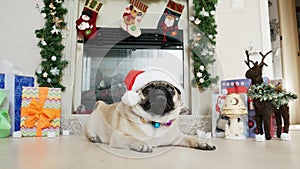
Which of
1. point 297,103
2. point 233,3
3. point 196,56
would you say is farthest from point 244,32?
point 297,103

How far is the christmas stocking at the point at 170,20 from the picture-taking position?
1.75 meters

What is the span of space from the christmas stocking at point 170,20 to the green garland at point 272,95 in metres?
0.83

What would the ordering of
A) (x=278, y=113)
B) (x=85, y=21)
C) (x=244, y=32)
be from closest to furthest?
(x=278, y=113) → (x=85, y=21) → (x=244, y=32)

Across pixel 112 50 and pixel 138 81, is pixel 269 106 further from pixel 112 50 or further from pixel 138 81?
pixel 112 50

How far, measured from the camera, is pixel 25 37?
5.75ft

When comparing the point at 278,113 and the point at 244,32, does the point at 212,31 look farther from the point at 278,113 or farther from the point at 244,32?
the point at 278,113

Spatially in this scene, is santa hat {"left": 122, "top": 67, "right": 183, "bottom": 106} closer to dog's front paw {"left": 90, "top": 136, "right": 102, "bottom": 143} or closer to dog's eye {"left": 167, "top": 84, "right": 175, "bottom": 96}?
dog's eye {"left": 167, "top": 84, "right": 175, "bottom": 96}

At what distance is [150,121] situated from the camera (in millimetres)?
913

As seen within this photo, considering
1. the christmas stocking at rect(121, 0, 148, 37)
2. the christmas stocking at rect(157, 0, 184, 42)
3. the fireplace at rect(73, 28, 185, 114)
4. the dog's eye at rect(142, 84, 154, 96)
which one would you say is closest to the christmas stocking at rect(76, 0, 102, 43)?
the fireplace at rect(73, 28, 185, 114)

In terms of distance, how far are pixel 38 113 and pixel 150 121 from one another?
847 millimetres

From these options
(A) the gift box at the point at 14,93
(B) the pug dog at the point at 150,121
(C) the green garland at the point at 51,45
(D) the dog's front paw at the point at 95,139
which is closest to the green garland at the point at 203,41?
(B) the pug dog at the point at 150,121

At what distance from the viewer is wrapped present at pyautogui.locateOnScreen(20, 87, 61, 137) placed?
1.36m

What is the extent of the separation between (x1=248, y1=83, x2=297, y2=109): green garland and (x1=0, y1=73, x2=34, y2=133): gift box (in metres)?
1.45

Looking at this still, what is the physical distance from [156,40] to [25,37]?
1064 mm
